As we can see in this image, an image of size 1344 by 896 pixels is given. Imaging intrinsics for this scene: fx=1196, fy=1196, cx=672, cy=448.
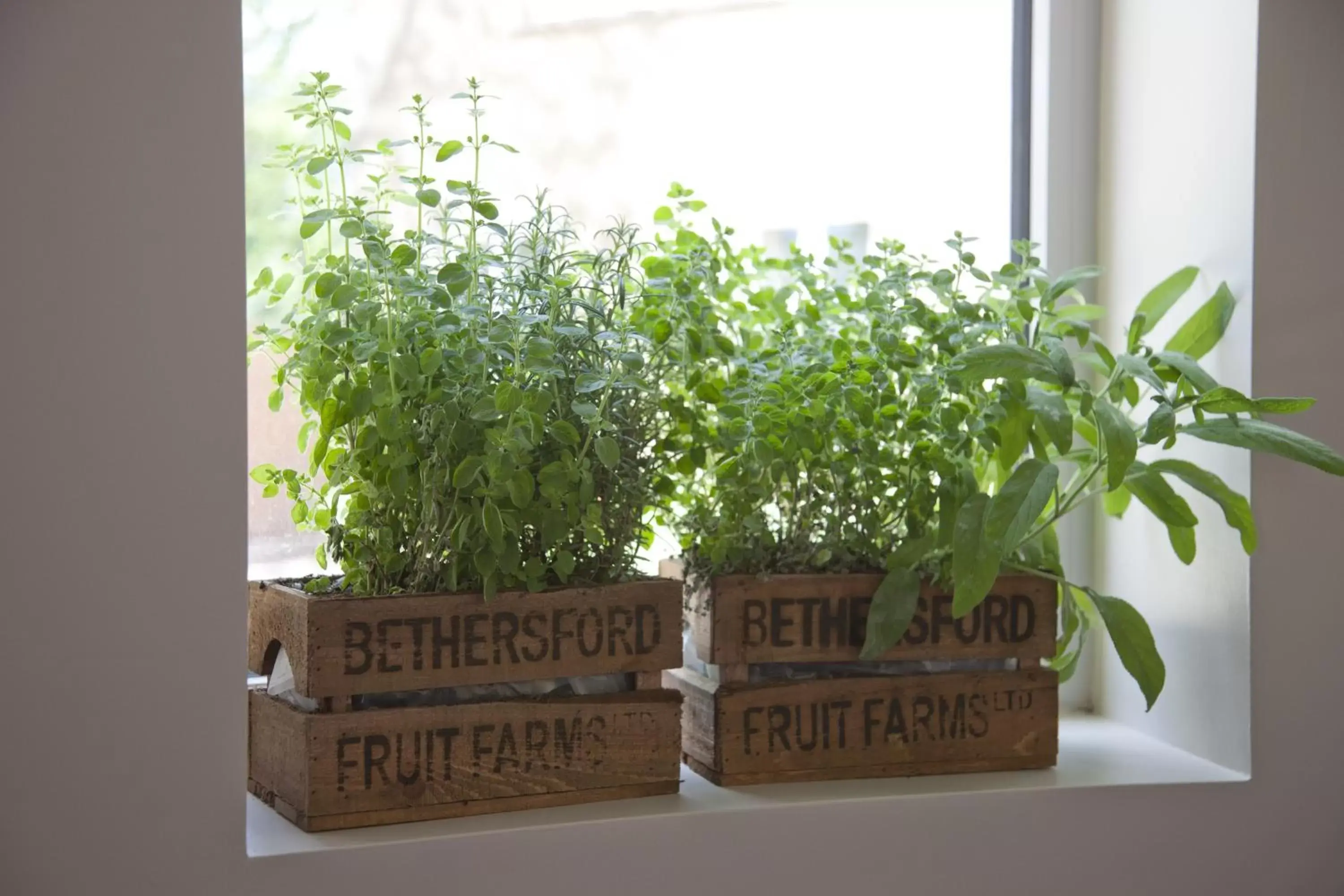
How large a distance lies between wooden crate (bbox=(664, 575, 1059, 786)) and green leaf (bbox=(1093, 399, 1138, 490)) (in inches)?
7.5

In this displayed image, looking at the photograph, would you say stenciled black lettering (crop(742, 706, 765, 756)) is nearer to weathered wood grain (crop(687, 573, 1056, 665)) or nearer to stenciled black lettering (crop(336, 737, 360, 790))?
weathered wood grain (crop(687, 573, 1056, 665))

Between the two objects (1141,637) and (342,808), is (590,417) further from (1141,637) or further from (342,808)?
→ (1141,637)

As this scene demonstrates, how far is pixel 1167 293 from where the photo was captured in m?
1.44

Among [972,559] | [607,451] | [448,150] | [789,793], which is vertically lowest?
[789,793]

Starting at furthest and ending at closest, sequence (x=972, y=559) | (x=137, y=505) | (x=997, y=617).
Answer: (x=997, y=617) → (x=972, y=559) → (x=137, y=505)

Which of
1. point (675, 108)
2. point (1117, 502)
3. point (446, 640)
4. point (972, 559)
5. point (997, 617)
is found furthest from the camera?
point (675, 108)

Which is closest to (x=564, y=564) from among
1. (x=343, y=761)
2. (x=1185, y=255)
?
(x=343, y=761)

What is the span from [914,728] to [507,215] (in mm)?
778

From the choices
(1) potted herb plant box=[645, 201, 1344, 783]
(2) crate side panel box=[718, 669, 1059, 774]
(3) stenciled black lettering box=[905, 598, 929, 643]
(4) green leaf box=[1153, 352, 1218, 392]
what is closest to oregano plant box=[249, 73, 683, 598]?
(1) potted herb plant box=[645, 201, 1344, 783]

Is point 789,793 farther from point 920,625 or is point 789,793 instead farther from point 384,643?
point 384,643

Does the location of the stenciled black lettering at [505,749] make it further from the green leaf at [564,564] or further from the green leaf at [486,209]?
the green leaf at [486,209]

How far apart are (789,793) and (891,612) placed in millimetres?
218

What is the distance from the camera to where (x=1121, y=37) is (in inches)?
63.9

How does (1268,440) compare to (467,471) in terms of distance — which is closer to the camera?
(467,471)
